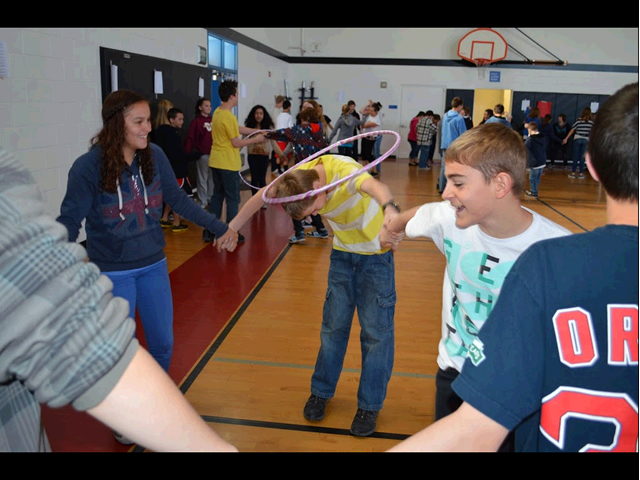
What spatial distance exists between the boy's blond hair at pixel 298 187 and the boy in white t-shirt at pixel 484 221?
1067mm

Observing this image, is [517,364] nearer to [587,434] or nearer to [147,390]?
[587,434]

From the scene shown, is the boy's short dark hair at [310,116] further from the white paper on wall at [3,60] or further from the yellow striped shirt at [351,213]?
the yellow striped shirt at [351,213]

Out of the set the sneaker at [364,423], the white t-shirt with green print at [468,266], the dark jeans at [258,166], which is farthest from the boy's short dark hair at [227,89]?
the white t-shirt with green print at [468,266]

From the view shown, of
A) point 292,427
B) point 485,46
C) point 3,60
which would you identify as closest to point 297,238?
point 3,60

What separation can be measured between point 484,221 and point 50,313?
1597mm

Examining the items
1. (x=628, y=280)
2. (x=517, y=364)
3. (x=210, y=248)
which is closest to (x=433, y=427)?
(x=517, y=364)

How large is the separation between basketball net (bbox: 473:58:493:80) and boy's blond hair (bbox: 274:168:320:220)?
56.0ft

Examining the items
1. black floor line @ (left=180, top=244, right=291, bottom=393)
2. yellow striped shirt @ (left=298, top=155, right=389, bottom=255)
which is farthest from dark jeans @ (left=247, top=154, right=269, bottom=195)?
yellow striped shirt @ (left=298, top=155, right=389, bottom=255)

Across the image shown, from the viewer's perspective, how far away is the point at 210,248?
287 inches

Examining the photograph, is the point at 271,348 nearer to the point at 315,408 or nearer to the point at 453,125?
the point at 315,408

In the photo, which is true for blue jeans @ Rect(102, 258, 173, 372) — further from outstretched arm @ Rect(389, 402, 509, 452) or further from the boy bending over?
outstretched arm @ Rect(389, 402, 509, 452)

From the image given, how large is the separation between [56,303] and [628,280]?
2.89ft

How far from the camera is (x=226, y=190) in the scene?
7473 millimetres

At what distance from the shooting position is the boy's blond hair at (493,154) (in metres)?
1.96
